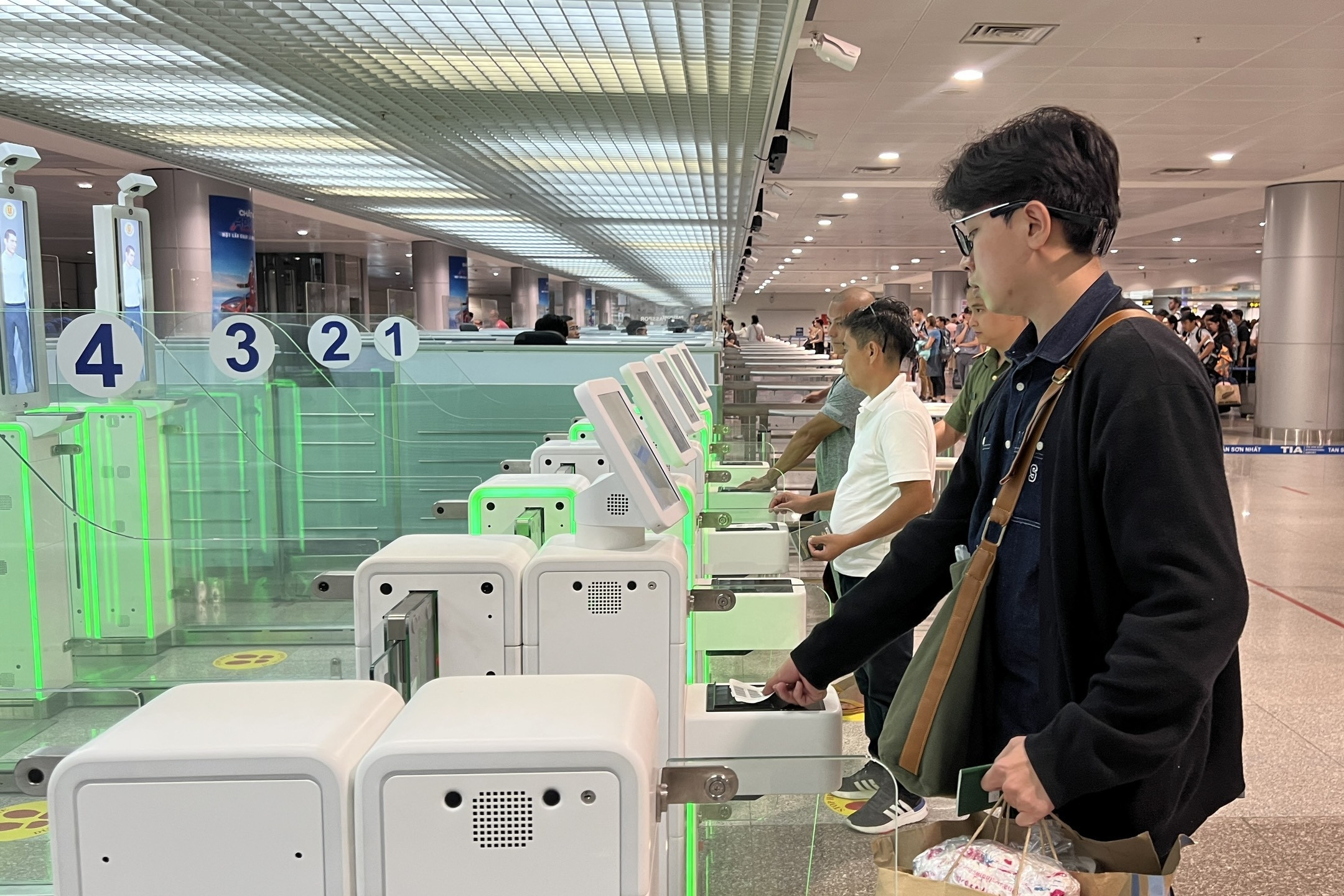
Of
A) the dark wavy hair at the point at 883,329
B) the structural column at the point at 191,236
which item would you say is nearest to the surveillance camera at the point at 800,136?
the dark wavy hair at the point at 883,329

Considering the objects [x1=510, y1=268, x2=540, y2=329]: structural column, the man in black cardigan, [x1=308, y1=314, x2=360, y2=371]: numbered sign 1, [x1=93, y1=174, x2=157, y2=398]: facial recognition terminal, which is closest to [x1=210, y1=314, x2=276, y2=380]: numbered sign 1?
[x1=308, y1=314, x2=360, y2=371]: numbered sign 1

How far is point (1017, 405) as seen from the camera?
154 centimetres

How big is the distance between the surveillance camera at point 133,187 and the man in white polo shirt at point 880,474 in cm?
414

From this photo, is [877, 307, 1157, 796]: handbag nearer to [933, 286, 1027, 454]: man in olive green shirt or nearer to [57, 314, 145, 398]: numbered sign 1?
[933, 286, 1027, 454]: man in olive green shirt

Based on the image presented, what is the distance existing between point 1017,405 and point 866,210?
15.1 metres

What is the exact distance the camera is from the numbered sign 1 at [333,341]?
536cm

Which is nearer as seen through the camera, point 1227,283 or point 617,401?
point 617,401

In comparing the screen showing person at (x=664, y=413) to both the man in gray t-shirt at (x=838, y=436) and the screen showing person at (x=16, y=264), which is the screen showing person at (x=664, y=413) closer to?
the man in gray t-shirt at (x=838, y=436)

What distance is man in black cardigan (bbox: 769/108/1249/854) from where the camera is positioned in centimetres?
126

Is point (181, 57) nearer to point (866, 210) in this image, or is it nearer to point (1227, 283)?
point (866, 210)

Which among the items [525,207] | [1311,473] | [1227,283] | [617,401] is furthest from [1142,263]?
[617,401]

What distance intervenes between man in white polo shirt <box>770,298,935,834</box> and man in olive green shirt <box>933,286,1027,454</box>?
209 mm

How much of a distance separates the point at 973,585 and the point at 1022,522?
0.10 metres

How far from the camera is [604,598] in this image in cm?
181
